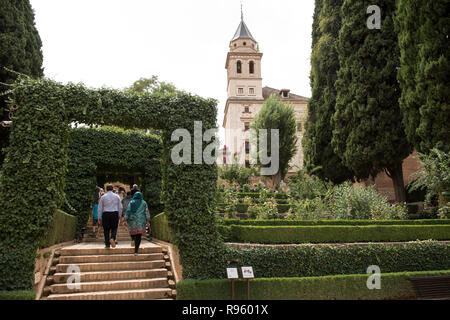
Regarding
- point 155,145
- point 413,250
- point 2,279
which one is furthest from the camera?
point 155,145

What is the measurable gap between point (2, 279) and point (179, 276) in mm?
3322

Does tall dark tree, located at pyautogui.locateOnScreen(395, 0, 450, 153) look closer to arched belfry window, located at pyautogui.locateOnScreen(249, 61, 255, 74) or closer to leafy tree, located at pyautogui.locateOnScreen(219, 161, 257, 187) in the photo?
leafy tree, located at pyautogui.locateOnScreen(219, 161, 257, 187)

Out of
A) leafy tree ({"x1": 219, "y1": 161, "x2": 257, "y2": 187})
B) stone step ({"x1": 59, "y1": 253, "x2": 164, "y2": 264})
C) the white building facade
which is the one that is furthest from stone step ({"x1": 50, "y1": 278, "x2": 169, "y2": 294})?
the white building facade

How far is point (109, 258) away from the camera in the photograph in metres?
8.14

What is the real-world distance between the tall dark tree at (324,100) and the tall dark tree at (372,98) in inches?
89.0

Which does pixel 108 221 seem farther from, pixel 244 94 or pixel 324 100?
pixel 244 94

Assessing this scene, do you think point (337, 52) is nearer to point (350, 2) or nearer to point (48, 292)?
point (350, 2)

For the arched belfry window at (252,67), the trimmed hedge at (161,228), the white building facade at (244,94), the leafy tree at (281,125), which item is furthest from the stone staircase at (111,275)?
the arched belfry window at (252,67)

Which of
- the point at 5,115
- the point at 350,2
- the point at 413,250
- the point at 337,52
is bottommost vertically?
the point at 413,250

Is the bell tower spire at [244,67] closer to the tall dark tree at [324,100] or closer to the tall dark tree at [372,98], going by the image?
the tall dark tree at [324,100]

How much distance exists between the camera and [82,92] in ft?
24.2

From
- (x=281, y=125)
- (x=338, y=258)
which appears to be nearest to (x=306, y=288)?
(x=338, y=258)

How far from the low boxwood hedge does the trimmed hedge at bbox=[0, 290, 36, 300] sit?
3613 mm

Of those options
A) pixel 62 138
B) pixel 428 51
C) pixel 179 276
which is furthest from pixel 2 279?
pixel 428 51
